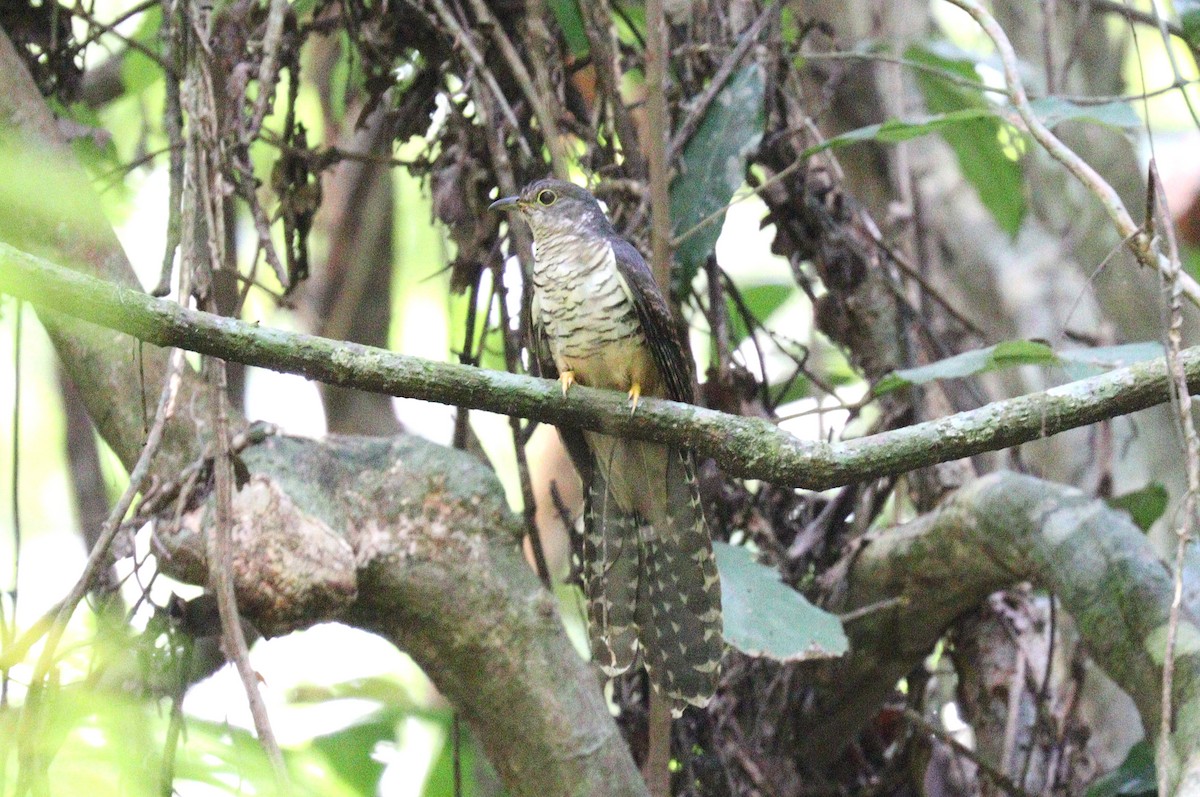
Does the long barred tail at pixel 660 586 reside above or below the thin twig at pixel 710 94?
below

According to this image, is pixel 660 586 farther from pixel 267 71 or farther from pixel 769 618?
pixel 267 71

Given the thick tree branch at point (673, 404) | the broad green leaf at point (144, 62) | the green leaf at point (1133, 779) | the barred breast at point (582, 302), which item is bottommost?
the green leaf at point (1133, 779)

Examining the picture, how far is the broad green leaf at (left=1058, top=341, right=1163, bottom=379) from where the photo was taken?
283 cm

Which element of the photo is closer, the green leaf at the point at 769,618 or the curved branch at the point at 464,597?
the curved branch at the point at 464,597

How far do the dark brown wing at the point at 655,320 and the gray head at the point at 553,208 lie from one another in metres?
0.17

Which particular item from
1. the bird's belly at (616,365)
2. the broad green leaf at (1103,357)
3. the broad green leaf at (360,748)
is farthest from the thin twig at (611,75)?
the broad green leaf at (360,748)

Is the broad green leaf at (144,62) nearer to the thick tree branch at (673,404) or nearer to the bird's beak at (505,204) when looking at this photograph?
the bird's beak at (505,204)

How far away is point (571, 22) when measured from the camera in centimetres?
345

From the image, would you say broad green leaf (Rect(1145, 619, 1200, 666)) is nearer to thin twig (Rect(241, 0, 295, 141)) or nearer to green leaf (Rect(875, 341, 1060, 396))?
green leaf (Rect(875, 341, 1060, 396))

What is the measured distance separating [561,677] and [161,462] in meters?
1.00

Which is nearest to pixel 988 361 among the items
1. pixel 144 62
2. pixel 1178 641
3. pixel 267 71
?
pixel 1178 641

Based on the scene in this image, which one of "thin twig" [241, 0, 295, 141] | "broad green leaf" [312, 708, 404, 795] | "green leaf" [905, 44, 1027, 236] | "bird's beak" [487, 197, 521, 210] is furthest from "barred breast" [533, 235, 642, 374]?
"green leaf" [905, 44, 1027, 236]

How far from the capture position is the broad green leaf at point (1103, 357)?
2826mm

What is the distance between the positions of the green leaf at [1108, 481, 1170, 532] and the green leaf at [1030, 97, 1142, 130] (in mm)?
1036
